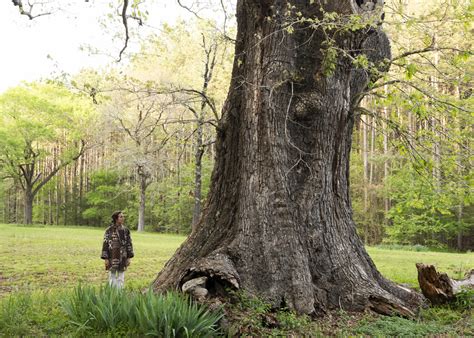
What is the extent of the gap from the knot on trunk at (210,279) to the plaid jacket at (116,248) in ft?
8.26

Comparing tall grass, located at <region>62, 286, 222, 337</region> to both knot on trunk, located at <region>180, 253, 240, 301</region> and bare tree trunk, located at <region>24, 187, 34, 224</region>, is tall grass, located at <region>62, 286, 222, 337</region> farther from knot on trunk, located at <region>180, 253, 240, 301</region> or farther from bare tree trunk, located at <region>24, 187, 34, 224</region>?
bare tree trunk, located at <region>24, 187, 34, 224</region>

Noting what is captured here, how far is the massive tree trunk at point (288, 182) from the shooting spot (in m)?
6.15

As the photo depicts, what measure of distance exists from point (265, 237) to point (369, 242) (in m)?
31.0

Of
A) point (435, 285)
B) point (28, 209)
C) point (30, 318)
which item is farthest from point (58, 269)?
point (28, 209)

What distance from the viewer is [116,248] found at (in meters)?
7.83

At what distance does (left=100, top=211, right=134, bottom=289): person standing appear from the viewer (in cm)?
775

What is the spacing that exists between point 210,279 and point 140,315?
132 cm

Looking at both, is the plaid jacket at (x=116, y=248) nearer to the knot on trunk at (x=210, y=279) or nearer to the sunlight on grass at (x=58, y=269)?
the sunlight on grass at (x=58, y=269)

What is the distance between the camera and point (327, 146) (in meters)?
6.88

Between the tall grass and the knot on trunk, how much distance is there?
1.08 feet

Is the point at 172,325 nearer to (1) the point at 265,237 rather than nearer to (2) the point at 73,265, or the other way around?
(1) the point at 265,237

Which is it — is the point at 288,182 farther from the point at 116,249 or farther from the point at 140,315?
the point at 116,249

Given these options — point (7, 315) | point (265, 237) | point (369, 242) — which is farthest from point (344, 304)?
point (369, 242)

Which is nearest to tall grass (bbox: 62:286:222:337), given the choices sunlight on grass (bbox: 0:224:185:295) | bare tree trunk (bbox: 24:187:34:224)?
sunlight on grass (bbox: 0:224:185:295)
